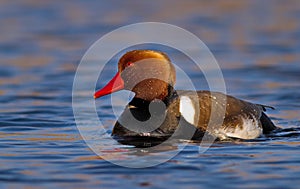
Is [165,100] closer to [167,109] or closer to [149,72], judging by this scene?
[167,109]

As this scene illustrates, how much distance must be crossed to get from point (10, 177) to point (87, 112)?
361 cm

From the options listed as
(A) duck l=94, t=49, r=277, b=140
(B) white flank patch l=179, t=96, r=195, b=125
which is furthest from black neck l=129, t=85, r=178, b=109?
(B) white flank patch l=179, t=96, r=195, b=125

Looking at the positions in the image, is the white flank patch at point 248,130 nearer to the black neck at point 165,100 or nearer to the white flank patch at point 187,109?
the white flank patch at point 187,109

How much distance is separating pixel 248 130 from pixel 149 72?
1.31 metres

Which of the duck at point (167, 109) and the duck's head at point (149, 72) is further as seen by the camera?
the duck's head at point (149, 72)

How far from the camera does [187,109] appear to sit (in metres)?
8.90

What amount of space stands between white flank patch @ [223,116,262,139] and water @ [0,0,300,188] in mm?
123

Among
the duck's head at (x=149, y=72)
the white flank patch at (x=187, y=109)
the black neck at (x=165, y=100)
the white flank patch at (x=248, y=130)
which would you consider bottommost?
the white flank patch at (x=248, y=130)

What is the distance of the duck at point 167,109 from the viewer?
350 inches

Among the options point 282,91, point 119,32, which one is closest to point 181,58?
point 119,32

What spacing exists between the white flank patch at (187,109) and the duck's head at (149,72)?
269 mm

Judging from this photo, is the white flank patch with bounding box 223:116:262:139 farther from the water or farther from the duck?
the water

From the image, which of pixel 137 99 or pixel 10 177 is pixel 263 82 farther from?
pixel 10 177

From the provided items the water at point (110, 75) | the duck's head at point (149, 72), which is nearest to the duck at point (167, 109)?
the duck's head at point (149, 72)
